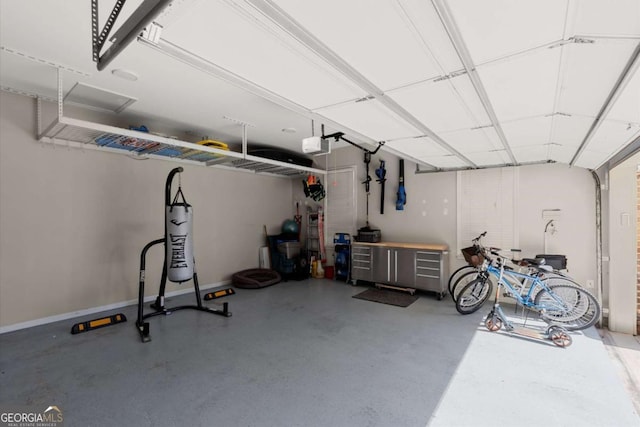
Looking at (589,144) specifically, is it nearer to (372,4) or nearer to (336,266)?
(372,4)

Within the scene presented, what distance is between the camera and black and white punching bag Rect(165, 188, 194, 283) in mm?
3969

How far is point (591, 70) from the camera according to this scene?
153 centimetres

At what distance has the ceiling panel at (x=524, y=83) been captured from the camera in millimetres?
1519

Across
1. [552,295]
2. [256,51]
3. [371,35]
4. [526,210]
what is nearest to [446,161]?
[526,210]

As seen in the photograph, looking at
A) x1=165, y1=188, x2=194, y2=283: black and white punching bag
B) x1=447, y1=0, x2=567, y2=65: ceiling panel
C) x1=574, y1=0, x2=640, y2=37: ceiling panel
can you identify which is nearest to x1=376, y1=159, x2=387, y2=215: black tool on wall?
x1=165, y1=188, x2=194, y2=283: black and white punching bag

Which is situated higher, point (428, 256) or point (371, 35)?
point (371, 35)

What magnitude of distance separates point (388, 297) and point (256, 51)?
14.7ft

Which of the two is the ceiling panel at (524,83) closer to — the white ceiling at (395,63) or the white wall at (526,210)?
the white ceiling at (395,63)

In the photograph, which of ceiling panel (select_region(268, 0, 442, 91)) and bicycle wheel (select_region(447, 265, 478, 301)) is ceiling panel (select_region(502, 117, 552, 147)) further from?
bicycle wheel (select_region(447, 265, 478, 301))

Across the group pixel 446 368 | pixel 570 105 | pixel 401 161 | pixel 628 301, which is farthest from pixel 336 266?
pixel 570 105

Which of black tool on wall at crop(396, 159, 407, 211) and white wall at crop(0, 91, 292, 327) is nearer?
white wall at crop(0, 91, 292, 327)

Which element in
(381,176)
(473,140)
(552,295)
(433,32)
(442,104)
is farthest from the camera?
(381,176)

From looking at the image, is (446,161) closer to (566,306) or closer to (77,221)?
(566,306)

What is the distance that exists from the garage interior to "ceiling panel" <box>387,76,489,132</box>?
2cm
